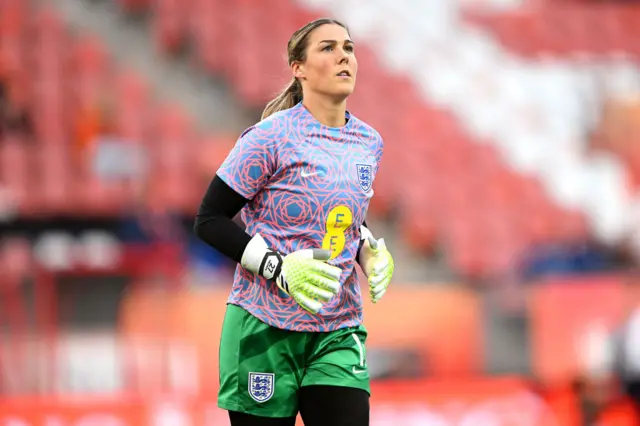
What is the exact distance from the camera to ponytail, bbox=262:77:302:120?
3.49 metres

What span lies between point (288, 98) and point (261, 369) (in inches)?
34.2

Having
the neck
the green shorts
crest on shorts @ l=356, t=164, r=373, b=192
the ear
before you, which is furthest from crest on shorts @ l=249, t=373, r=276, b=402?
the ear

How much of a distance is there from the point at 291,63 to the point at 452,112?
32.0 feet

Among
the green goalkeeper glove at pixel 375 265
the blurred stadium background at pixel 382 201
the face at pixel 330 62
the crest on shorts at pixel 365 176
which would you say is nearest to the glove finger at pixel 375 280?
the green goalkeeper glove at pixel 375 265

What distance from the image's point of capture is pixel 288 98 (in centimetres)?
349

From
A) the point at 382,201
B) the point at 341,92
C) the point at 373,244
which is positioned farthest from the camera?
the point at 382,201

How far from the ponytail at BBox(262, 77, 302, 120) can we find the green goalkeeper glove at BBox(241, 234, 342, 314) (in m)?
0.54

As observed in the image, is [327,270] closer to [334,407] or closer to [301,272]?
[301,272]

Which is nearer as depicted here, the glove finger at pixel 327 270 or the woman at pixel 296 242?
the glove finger at pixel 327 270

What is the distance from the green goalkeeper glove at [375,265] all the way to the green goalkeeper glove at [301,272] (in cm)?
24

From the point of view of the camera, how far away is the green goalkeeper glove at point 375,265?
3.36 metres

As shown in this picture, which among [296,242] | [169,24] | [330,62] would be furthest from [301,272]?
[169,24]

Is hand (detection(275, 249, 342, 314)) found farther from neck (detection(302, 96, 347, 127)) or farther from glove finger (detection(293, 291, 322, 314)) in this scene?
neck (detection(302, 96, 347, 127))

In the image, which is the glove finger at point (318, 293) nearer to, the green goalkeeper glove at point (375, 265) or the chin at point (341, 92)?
the green goalkeeper glove at point (375, 265)
